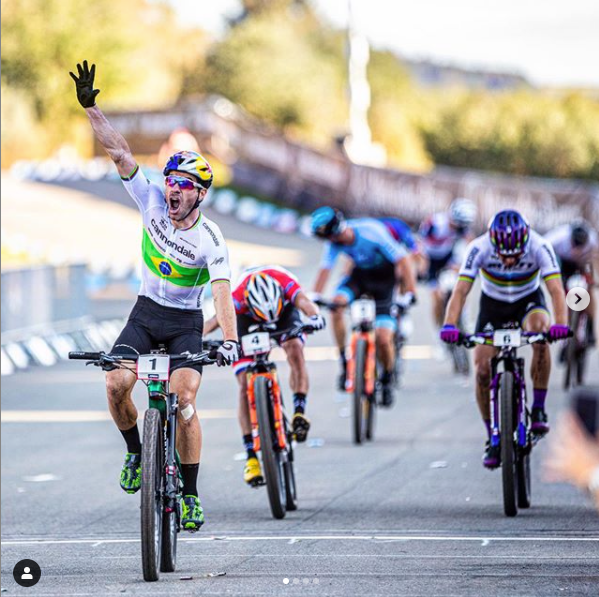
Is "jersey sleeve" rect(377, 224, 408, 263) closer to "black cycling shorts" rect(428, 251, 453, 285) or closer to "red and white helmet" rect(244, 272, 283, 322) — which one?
"red and white helmet" rect(244, 272, 283, 322)

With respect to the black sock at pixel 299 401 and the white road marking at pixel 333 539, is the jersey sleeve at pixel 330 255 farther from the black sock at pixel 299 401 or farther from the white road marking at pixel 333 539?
the white road marking at pixel 333 539

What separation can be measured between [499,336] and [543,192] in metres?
27.8

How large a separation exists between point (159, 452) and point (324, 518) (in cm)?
228

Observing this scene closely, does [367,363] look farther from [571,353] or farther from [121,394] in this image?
[121,394]

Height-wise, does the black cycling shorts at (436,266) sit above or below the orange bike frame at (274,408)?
above

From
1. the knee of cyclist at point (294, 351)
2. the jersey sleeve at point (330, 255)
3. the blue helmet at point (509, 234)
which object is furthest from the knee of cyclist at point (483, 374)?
the jersey sleeve at point (330, 255)

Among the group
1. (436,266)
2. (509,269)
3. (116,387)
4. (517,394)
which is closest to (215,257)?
(116,387)

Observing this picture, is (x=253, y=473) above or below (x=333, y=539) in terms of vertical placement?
above

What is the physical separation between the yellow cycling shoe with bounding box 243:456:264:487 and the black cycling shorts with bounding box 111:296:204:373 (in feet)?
5.71

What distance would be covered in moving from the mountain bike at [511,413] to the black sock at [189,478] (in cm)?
212

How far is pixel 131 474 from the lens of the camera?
7.65 metres

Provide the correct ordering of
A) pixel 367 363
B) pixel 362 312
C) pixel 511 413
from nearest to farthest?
pixel 511 413, pixel 367 363, pixel 362 312

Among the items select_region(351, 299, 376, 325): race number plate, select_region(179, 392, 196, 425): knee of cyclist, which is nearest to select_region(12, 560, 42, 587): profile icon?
select_region(179, 392, 196, 425): knee of cyclist

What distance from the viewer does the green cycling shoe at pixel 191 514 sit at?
296 inches
